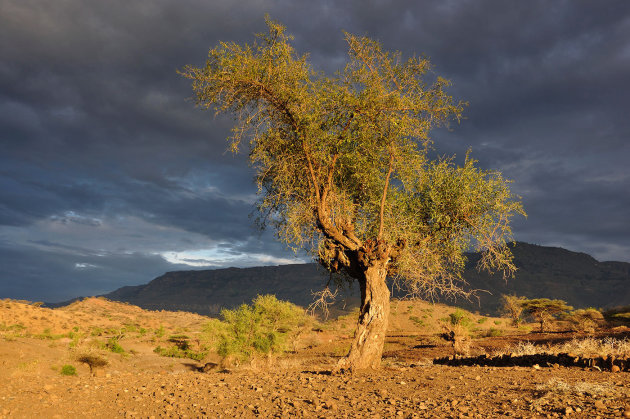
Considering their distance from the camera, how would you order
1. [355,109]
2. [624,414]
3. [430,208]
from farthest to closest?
[430,208]
[355,109]
[624,414]

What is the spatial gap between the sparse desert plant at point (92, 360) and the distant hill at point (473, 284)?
65396mm

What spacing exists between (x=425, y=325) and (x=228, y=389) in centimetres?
4673

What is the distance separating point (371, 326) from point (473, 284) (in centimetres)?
10554

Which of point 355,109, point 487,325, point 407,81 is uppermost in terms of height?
point 407,81

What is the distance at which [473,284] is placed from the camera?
107 meters

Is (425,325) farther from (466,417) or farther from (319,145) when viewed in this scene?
(466,417)

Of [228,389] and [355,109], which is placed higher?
[355,109]

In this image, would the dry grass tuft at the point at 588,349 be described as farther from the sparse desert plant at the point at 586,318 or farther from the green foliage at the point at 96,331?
the green foliage at the point at 96,331

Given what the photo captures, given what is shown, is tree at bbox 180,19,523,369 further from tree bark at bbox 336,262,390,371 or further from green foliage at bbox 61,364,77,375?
green foliage at bbox 61,364,77,375

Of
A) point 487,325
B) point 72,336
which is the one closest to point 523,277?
point 487,325

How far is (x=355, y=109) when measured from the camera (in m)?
12.6

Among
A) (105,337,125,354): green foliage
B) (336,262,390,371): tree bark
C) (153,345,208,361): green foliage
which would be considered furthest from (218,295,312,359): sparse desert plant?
(336,262,390,371): tree bark

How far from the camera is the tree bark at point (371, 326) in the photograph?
1182cm

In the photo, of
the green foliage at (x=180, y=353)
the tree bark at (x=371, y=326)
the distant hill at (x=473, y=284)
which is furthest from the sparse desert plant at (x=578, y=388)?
the distant hill at (x=473, y=284)
